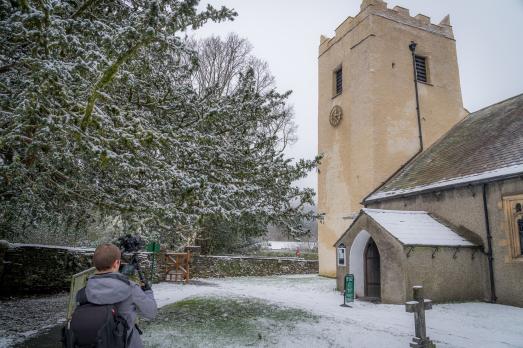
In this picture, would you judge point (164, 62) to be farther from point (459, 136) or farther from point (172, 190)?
point (459, 136)

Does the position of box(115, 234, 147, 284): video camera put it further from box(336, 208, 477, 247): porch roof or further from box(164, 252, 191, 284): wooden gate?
box(164, 252, 191, 284): wooden gate

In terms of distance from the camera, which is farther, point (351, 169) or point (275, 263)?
point (275, 263)

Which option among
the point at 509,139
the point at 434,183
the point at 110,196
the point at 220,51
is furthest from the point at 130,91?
the point at 220,51

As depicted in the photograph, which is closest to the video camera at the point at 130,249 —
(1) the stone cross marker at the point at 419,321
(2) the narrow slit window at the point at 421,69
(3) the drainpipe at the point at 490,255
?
(1) the stone cross marker at the point at 419,321

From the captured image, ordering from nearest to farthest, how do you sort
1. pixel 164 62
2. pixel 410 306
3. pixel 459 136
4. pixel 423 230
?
pixel 410 306, pixel 164 62, pixel 423 230, pixel 459 136

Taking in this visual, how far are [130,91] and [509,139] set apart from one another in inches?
518

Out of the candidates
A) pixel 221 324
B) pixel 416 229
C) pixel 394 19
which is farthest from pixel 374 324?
pixel 394 19

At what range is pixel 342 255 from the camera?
44.3 feet

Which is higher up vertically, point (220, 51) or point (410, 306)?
point (220, 51)

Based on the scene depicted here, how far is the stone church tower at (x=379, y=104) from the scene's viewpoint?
17500mm

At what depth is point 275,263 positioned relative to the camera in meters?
21.4

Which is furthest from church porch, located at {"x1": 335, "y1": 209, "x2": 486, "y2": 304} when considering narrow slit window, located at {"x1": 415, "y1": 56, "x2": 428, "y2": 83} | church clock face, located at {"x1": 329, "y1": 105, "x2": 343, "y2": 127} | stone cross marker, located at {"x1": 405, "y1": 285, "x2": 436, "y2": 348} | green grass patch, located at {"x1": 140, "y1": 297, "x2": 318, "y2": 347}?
narrow slit window, located at {"x1": 415, "y1": 56, "x2": 428, "y2": 83}

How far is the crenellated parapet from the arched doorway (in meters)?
12.8

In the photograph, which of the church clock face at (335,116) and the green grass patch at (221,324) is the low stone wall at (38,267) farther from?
the church clock face at (335,116)
